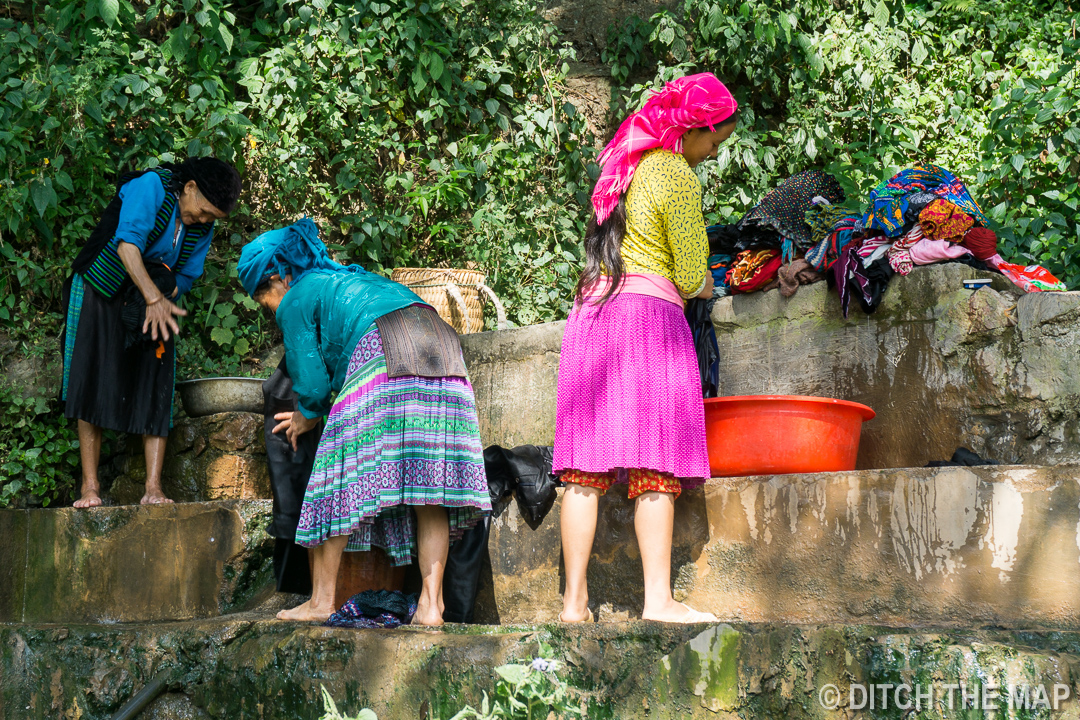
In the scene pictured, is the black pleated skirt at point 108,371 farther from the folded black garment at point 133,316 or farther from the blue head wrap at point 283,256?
the blue head wrap at point 283,256

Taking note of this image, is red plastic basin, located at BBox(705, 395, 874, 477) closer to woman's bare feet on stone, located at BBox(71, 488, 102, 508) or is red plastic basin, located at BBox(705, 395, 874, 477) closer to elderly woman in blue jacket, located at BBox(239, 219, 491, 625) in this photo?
elderly woman in blue jacket, located at BBox(239, 219, 491, 625)

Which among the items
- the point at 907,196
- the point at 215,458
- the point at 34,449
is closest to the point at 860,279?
the point at 907,196

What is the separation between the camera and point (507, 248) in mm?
5762

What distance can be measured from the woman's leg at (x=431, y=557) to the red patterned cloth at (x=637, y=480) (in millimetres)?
486

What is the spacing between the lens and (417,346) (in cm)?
310

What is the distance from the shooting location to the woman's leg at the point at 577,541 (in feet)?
9.34

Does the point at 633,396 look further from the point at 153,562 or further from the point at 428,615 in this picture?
the point at 153,562

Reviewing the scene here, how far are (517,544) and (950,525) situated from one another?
152cm

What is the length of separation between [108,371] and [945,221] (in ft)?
11.2

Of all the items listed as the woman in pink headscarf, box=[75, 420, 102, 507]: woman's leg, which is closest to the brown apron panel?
the woman in pink headscarf

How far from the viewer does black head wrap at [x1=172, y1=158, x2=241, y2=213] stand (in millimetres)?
4125

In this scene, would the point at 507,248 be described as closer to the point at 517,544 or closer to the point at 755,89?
the point at 755,89

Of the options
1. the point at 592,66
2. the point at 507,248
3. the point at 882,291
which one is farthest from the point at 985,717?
the point at 592,66

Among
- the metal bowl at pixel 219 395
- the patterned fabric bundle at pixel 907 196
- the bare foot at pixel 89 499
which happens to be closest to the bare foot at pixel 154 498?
the bare foot at pixel 89 499
